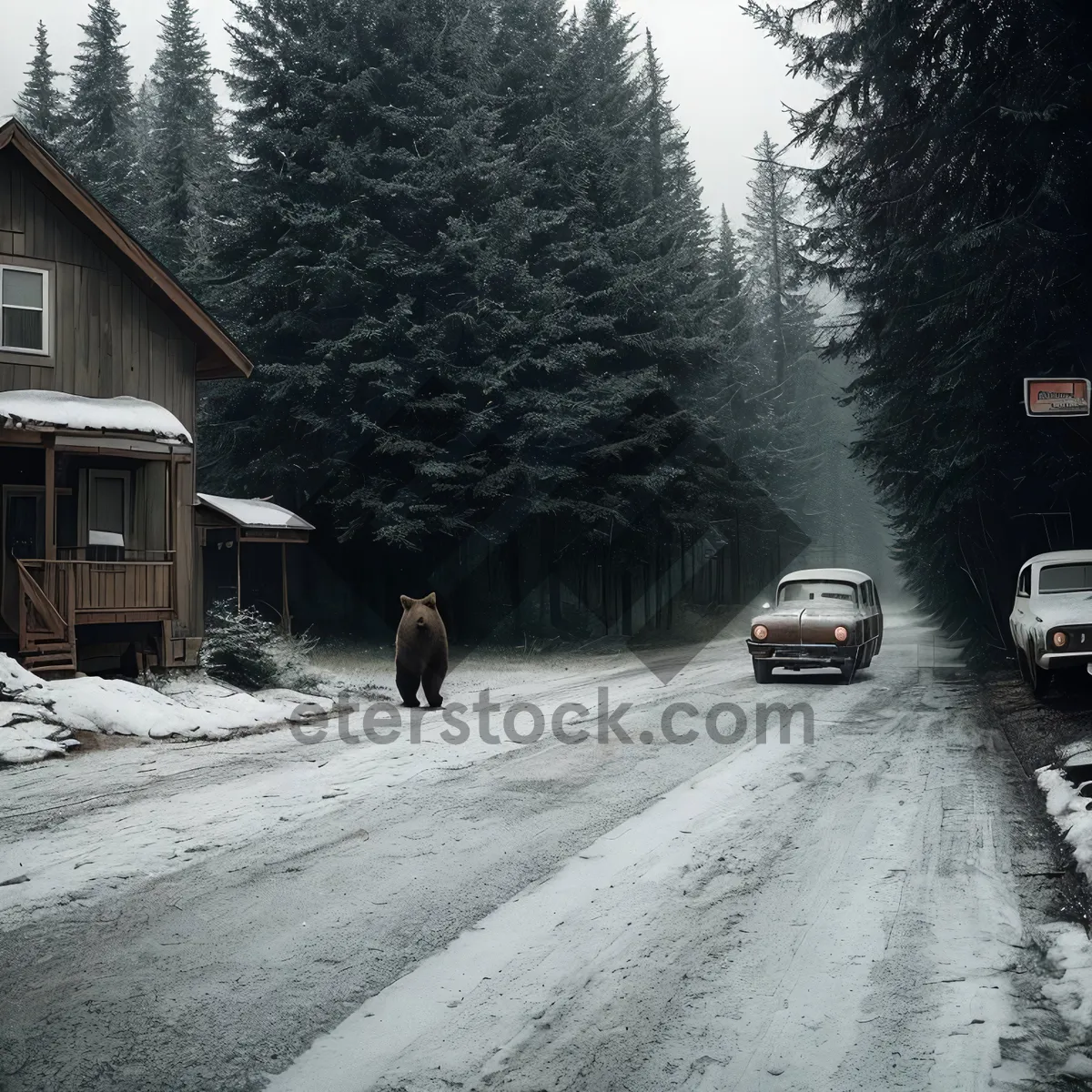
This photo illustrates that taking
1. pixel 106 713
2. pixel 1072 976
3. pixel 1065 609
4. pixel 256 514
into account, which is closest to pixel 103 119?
pixel 256 514

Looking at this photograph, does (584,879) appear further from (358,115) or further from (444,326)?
(358,115)

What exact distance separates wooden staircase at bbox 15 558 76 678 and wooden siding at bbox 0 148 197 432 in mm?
3803

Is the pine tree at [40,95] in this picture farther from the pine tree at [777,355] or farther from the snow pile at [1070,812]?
the snow pile at [1070,812]

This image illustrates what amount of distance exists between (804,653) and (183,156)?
3833 cm

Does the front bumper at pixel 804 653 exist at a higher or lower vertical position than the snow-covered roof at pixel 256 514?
lower

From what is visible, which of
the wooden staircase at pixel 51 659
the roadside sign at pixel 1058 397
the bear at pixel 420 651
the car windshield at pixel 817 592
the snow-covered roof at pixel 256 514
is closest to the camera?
the roadside sign at pixel 1058 397

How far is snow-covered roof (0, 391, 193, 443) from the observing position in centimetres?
1712

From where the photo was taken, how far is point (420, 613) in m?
14.8

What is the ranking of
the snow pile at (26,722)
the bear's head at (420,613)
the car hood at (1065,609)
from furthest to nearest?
the bear's head at (420,613), the car hood at (1065,609), the snow pile at (26,722)

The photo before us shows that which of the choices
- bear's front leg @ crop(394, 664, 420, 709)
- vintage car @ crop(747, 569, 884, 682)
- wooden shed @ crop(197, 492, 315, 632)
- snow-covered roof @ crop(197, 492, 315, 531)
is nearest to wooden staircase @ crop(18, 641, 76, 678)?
bear's front leg @ crop(394, 664, 420, 709)

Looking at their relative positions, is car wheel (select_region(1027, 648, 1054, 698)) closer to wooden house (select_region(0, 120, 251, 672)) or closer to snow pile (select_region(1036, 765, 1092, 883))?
snow pile (select_region(1036, 765, 1092, 883))

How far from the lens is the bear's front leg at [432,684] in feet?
50.0

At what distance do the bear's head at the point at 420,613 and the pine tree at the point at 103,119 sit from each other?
34514 millimetres

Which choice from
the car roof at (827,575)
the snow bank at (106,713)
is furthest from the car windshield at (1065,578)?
the snow bank at (106,713)
